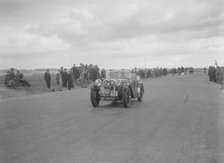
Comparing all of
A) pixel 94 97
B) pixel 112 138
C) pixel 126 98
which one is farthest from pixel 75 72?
pixel 112 138

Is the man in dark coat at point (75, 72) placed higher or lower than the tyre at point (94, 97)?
higher

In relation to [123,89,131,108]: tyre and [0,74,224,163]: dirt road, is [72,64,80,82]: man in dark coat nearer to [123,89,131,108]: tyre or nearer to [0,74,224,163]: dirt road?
[123,89,131,108]: tyre

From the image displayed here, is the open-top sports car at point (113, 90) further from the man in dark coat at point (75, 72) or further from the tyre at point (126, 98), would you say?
the man in dark coat at point (75, 72)

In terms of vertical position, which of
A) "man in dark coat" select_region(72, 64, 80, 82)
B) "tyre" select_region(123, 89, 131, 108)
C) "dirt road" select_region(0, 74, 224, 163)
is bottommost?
"dirt road" select_region(0, 74, 224, 163)

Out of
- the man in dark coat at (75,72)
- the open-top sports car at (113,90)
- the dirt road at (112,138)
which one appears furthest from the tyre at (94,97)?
the man in dark coat at (75,72)

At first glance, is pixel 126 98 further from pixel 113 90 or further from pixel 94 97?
pixel 94 97

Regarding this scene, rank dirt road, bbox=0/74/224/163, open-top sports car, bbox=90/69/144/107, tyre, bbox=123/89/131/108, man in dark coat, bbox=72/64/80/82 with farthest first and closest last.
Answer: man in dark coat, bbox=72/64/80/82 < open-top sports car, bbox=90/69/144/107 < tyre, bbox=123/89/131/108 < dirt road, bbox=0/74/224/163

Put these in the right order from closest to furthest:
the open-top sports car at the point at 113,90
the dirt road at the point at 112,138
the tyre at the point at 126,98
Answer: the dirt road at the point at 112,138 < the tyre at the point at 126,98 < the open-top sports car at the point at 113,90

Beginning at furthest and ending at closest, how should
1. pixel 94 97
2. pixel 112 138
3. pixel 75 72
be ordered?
pixel 75 72 → pixel 94 97 → pixel 112 138

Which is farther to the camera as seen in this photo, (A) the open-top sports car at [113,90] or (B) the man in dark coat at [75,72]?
(B) the man in dark coat at [75,72]

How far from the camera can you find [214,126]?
360 inches

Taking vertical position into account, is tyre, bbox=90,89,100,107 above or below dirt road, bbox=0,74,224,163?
above

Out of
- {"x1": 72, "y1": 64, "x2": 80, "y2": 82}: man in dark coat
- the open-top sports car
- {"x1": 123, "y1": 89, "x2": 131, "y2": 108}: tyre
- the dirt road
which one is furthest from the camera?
{"x1": 72, "y1": 64, "x2": 80, "y2": 82}: man in dark coat

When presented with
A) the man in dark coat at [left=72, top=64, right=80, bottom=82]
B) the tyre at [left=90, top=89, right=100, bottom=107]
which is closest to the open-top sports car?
the tyre at [left=90, top=89, right=100, bottom=107]
